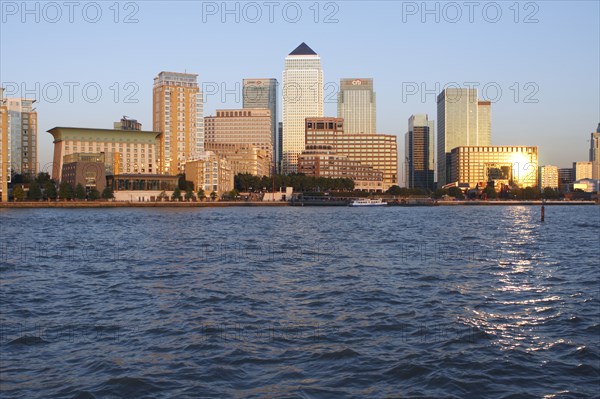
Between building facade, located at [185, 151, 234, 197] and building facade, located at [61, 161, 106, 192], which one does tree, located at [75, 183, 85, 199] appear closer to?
building facade, located at [61, 161, 106, 192]

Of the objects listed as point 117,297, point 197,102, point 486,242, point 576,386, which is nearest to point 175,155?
point 197,102

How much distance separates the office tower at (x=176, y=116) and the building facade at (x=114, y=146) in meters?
3.72

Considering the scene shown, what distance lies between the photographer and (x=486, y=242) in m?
49.2

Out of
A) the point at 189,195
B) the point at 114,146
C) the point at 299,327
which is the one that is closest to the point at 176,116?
the point at 114,146

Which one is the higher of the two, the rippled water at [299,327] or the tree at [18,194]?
the tree at [18,194]

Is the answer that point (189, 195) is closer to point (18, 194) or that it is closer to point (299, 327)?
point (18, 194)

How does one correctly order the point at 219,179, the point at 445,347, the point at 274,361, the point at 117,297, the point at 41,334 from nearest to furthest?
the point at 274,361, the point at 445,347, the point at 41,334, the point at 117,297, the point at 219,179

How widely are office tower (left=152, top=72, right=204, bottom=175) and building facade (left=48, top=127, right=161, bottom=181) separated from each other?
3.72 meters

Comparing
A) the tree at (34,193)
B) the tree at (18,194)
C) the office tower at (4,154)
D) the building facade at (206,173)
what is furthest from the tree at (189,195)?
the office tower at (4,154)

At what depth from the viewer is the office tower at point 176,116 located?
640ft

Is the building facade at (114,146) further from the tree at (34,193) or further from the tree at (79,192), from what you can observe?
the tree at (34,193)

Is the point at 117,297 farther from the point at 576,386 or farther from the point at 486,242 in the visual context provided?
the point at 486,242

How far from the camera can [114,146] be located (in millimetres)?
193000

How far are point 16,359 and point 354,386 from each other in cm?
801
